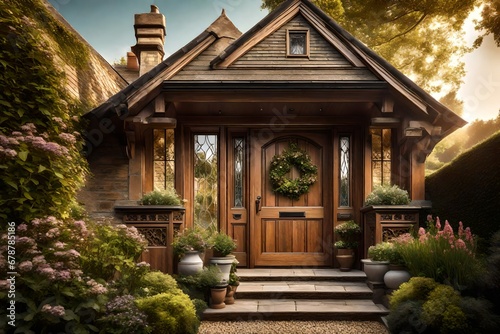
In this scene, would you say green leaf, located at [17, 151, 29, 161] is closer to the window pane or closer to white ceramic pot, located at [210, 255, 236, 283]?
white ceramic pot, located at [210, 255, 236, 283]

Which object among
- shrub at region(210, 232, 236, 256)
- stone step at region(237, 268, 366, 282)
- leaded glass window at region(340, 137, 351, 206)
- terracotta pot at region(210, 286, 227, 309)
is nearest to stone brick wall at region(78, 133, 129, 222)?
shrub at region(210, 232, 236, 256)

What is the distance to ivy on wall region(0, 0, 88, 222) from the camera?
5.63m

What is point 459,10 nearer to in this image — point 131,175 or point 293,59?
point 293,59

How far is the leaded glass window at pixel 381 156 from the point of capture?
9.08 meters

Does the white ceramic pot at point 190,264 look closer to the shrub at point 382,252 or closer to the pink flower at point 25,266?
the shrub at point 382,252

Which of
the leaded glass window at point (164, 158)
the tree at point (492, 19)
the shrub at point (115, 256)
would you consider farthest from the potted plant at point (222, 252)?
the tree at point (492, 19)

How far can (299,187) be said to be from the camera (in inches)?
363

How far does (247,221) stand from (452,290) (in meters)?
4.42

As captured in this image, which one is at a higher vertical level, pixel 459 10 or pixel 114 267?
pixel 459 10

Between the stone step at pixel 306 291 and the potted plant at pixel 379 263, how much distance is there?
1.12 feet

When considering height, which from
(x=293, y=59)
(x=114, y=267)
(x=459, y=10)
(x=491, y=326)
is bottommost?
(x=491, y=326)

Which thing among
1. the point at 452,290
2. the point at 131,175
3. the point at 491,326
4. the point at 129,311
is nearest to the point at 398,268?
the point at 452,290

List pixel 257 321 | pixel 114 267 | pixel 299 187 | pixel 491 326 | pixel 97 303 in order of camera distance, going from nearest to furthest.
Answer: pixel 491 326, pixel 97 303, pixel 114 267, pixel 257 321, pixel 299 187

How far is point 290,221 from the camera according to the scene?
9266 millimetres
